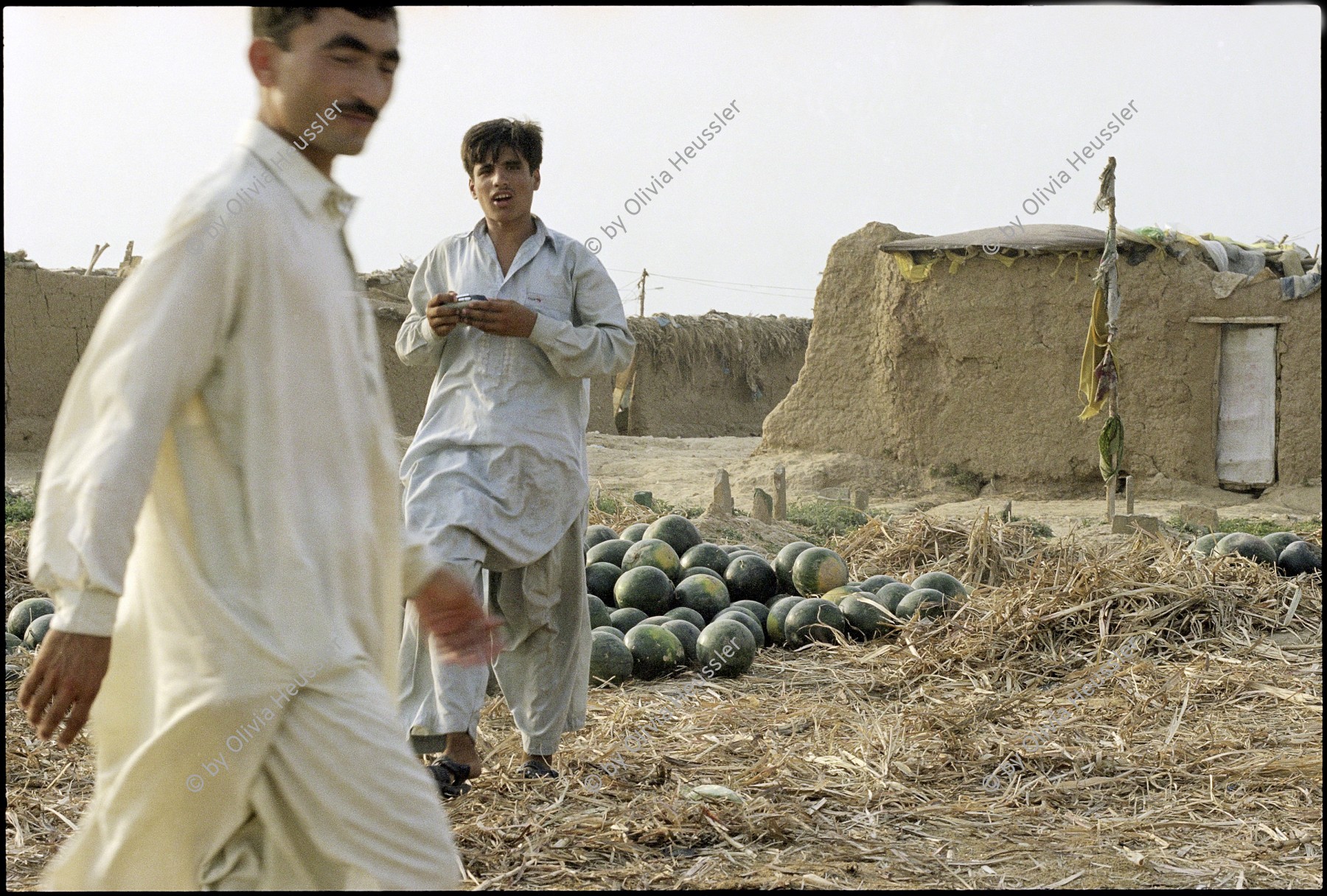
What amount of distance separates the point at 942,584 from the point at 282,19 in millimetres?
5925

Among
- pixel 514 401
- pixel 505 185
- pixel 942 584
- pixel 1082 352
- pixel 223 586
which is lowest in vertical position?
pixel 942 584

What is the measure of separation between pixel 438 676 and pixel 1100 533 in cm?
721

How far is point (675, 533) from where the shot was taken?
26.7 feet

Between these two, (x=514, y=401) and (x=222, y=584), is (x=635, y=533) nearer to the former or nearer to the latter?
(x=514, y=401)

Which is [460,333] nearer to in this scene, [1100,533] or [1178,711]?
[1178,711]

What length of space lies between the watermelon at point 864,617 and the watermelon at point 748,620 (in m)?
0.52

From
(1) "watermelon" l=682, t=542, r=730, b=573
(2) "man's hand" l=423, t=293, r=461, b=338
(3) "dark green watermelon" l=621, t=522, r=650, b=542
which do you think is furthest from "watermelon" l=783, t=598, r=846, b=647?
(2) "man's hand" l=423, t=293, r=461, b=338

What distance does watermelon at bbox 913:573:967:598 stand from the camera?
7.43 meters

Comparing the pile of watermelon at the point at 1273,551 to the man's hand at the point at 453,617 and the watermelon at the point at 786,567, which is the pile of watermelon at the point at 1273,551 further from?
the man's hand at the point at 453,617

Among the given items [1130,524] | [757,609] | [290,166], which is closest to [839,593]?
[757,609]

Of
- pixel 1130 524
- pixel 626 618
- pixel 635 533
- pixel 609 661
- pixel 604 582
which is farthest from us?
pixel 1130 524

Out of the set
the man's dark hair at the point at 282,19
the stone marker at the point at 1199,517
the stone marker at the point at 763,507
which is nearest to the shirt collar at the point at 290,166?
the man's dark hair at the point at 282,19

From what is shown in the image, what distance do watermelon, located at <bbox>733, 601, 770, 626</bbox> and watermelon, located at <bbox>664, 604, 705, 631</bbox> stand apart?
370mm

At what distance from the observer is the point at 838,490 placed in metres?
14.0
